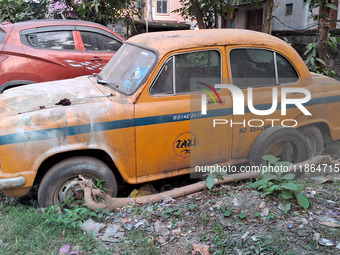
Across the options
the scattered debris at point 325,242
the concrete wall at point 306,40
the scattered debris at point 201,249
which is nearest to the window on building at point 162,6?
the concrete wall at point 306,40

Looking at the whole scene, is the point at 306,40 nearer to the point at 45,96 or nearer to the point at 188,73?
the point at 188,73

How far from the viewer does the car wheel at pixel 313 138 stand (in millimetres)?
4863

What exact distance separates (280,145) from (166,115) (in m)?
1.70

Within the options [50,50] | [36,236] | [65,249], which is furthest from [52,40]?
[65,249]

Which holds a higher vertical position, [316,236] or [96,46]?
[96,46]

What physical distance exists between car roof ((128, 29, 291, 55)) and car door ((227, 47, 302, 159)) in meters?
0.10

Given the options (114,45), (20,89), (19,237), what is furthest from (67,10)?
→ (19,237)

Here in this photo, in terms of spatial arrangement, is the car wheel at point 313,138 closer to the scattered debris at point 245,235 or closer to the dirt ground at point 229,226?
the dirt ground at point 229,226

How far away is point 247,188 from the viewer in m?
3.89

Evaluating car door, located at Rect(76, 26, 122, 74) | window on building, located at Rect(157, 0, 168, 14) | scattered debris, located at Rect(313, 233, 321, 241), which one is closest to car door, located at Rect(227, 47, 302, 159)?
scattered debris, located at Rect(313, 233, 321, 241)

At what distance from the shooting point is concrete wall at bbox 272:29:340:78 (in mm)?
8945

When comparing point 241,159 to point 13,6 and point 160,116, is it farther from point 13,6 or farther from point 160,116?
point 13,6

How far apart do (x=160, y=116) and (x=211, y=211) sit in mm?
1161

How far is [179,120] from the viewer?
4016 mm
